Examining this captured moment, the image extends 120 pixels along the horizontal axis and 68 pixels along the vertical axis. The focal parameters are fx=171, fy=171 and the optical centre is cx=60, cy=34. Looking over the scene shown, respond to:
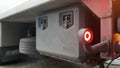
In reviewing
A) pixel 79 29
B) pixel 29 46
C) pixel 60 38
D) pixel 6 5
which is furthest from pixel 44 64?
pixel 79 29

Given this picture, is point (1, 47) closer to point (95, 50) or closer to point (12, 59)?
point (12, 59)

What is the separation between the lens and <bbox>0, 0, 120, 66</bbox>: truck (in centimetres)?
88

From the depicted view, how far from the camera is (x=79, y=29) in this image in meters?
1.12

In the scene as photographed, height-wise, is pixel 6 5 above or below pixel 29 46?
above

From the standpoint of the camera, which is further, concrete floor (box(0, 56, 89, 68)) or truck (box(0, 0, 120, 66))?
concrete floor (box(0, 56, 89, 68))

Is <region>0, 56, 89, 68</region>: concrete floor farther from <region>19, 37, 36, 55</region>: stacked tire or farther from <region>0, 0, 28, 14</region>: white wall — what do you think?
<region>0, 0, 28, 14</region>: white wall

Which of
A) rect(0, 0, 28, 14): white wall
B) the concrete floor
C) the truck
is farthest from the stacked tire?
rect(0, 0, 28, 14): white wall

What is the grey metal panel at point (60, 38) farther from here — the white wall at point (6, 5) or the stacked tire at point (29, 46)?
the white wall at point (6, 5)

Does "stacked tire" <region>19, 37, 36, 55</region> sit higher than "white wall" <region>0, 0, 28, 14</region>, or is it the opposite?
"white wall" <region>0, 0, 28, 14</region>

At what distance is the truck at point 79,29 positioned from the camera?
881 mm

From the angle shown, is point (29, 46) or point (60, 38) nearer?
point (60, 38)

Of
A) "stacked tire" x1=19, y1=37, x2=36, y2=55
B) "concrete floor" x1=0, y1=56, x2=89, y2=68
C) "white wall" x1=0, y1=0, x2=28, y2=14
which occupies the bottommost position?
"concrete floor" x1=0, y1=56, x2=89, y2=68

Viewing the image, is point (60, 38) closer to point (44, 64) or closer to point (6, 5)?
point (44, 64)

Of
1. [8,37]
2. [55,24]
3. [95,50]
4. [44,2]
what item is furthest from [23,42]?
[95,50]
